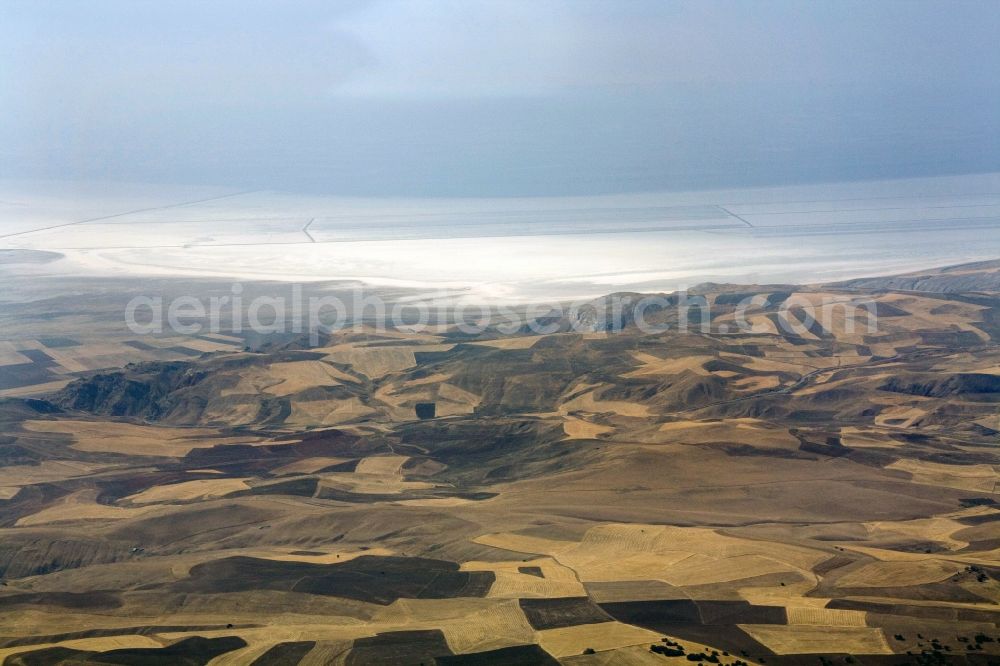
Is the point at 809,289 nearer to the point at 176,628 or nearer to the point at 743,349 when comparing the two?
the point at 743,349

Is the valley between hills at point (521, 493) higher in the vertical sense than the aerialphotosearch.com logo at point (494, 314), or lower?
lower

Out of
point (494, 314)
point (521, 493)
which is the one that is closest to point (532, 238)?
point (494, 314)

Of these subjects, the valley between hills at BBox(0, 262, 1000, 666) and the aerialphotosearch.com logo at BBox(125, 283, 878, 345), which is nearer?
the valley between hills at BBox(0, 262, 1000, 666)

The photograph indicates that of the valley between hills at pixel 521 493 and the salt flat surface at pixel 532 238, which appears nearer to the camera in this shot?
the valley between hills at pixel 521 493

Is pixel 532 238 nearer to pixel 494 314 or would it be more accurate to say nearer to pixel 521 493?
pixel 494 314

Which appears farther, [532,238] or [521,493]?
[532,238]
